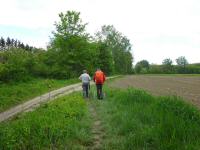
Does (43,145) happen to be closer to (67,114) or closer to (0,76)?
(67,114)

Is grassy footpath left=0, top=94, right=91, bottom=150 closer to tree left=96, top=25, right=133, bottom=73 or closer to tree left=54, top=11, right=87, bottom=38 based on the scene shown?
tree left=54, top=11, right=87, bottom=38

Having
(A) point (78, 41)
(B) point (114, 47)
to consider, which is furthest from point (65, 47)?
(B) point (114, 47)

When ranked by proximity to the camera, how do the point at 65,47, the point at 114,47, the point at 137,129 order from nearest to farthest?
the point at 137,129 < the point at 65,47 < the point at 114,47

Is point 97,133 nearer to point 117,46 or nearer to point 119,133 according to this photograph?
point 119,133

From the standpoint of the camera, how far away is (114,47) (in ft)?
388

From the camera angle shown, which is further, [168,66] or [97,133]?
[168,66]

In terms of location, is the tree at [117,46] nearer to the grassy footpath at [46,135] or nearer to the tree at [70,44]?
the tree at [70,44]

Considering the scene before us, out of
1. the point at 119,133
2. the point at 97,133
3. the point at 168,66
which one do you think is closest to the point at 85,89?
the point at 97,133

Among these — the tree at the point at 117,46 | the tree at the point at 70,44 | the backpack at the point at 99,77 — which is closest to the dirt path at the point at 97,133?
the backpack at the point at 99,77

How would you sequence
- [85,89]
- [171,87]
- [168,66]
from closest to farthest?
[85,89] → [171,87] → [168,66]

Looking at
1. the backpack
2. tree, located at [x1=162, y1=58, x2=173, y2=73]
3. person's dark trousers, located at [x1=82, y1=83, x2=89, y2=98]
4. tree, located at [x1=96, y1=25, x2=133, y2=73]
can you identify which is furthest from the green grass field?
tree, located at [x1=162, y1=58, x2=173, y2=73]

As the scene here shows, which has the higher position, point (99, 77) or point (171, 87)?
point (99, 77)

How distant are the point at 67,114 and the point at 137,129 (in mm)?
3694

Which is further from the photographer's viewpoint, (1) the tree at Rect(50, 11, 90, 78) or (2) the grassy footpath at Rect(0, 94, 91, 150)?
(1) the tree at Rect(50, 11, 90, 78)
